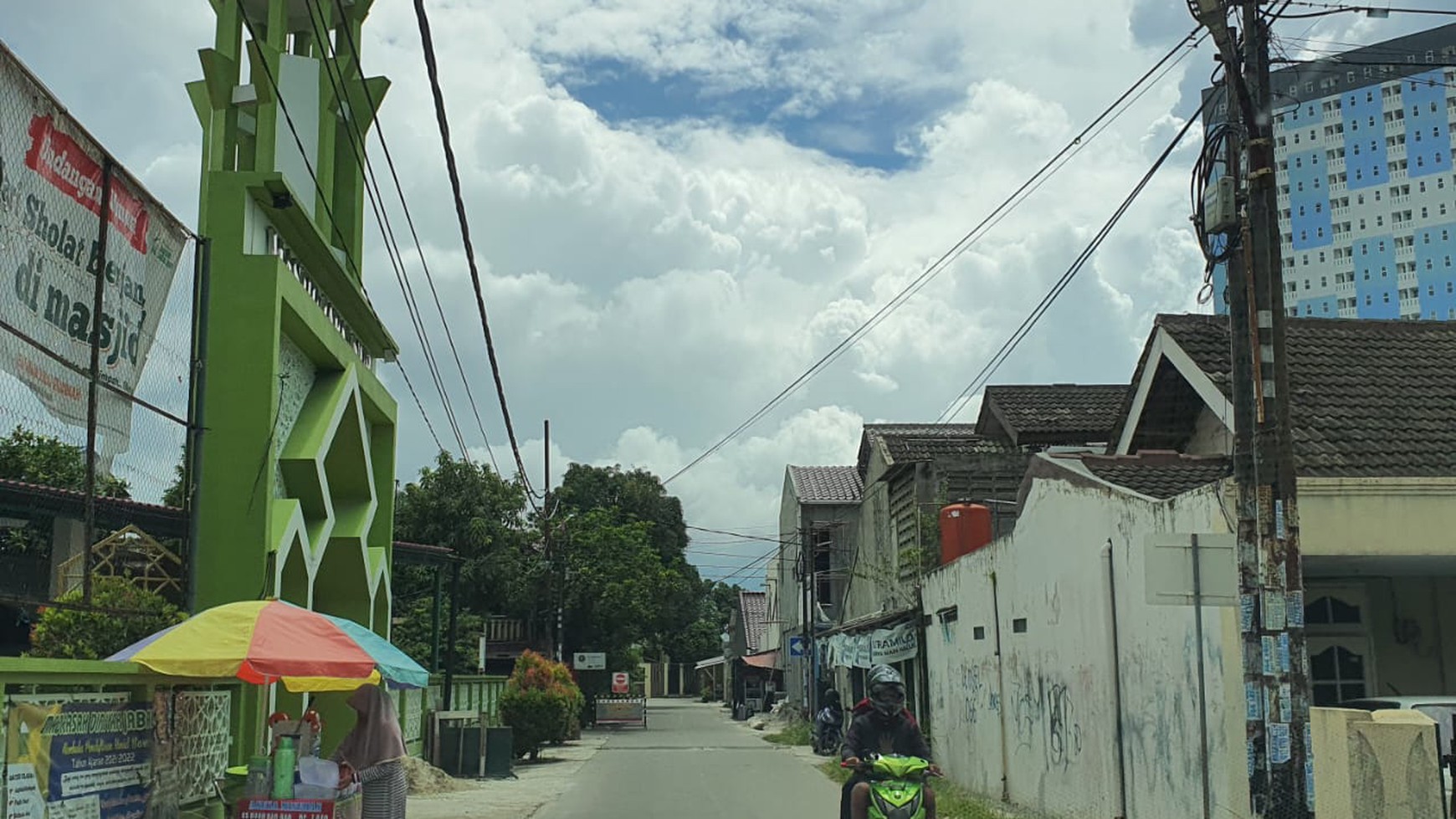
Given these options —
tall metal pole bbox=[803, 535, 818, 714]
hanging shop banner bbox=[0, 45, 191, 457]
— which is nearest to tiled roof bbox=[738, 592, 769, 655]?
tall metal pole bbox=[803, 535, 818, 714]

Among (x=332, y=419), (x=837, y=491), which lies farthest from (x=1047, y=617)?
(x=837, y=491)

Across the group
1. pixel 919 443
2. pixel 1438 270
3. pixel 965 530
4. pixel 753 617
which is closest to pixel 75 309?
pixel 965 530

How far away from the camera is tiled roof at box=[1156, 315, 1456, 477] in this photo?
13.0 m

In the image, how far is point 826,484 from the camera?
55188mm

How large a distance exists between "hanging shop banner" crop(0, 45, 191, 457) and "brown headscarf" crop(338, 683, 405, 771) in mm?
2614

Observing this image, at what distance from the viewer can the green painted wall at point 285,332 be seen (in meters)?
12.8

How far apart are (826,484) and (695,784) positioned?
104ft

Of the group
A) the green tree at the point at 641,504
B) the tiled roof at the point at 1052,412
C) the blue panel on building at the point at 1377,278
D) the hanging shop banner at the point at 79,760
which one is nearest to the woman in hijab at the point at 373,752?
the hanging shop banner at the point at 79,760

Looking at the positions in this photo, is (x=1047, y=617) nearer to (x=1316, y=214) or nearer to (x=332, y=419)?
(x=332, y=419)

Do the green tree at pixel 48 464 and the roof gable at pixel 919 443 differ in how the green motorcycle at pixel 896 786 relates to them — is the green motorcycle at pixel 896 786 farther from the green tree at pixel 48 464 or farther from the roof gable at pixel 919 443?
the roof gable at pixel 919 443

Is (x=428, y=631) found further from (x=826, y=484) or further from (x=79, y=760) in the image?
→ (x=79, y=760)

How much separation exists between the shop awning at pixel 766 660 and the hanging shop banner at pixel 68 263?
5091 cm

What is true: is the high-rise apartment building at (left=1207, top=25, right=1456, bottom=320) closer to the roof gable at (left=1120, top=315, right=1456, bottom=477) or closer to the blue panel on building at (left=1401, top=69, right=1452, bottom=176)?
the blue panel on building at (left=1401, top=69, right=1452, bottom=176)

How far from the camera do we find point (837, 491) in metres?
54.6
